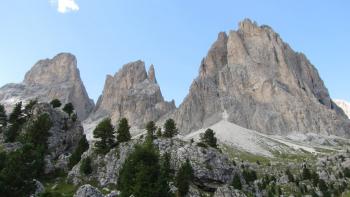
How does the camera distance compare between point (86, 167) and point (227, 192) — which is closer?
point (227, 192)

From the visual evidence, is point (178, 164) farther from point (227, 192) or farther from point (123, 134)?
point (123, 134)

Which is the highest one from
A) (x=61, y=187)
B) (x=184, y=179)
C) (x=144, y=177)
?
(x=144, y=177)

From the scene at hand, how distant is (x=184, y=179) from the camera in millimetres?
62844

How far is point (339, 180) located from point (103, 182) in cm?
14074

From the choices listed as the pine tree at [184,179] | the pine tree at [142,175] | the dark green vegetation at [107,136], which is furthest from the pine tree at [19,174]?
the dark green vegetation at [107,136]

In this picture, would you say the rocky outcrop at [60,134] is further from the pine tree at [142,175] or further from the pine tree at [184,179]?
the pine tree at [142,175]

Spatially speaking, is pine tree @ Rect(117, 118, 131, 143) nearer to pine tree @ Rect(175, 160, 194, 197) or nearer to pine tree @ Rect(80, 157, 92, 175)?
pine tree @ Rect(80, 157, 92, 175)

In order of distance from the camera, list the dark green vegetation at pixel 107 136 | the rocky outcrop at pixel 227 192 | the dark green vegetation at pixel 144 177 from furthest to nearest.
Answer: the dark green vegetation at pixel 107 136 → the rocky outcrop at pixel 227 192 → the dark green vegetation at pixel 144 177

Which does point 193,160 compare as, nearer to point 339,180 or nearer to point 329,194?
point 329,194

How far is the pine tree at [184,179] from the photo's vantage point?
6194 centimetres

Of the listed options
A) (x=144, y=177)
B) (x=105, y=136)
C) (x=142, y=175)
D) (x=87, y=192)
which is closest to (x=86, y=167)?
(x=105, y=136)

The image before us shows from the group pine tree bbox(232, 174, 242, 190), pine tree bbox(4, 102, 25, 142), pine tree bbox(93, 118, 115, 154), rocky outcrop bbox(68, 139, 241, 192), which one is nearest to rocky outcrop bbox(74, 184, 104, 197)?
rocky outcrop bbox(68, 139, 241, 192)

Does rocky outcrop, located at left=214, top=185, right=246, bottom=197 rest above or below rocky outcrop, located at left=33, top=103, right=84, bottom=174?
below

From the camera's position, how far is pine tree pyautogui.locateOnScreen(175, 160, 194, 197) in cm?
6194
